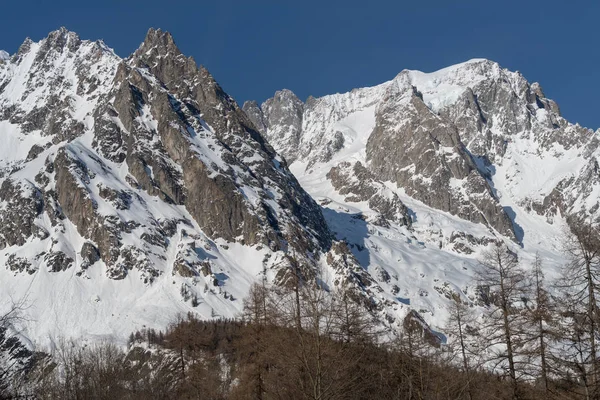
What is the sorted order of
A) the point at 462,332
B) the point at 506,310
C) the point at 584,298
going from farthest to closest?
the point at 462,332
the point at 506,310
the point at 584,298

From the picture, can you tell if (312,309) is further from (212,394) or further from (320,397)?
(212,394)

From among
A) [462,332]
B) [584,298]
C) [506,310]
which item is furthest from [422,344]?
[584,298]

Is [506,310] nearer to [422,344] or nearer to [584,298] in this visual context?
[584,298]

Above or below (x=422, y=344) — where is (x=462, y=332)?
above

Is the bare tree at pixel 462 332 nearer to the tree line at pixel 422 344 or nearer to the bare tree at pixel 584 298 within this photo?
the tree line at pixel 422 344

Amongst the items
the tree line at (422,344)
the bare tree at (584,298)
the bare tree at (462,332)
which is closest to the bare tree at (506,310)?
the tree line at (422,344)

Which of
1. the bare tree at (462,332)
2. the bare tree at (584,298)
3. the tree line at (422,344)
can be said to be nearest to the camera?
the bare tree at (584,298)

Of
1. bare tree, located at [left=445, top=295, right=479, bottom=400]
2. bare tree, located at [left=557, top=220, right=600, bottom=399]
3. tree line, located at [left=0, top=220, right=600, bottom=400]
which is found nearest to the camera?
bare tree, located at [left=557, top=220, right=600, bottom=399]

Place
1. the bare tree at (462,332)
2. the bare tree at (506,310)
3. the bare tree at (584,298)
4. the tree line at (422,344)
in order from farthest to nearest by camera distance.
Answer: the bare tree at (462,332) < the bare tree at (506,310) < the tree line at (422,344) < the bare tree at (584,298)

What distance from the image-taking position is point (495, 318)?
3100 cm

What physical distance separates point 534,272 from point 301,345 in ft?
42.7

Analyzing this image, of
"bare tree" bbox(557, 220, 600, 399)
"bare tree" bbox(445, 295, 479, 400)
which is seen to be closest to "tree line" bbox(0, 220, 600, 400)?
"bare tree" bbox(557, 220, 600, 399)

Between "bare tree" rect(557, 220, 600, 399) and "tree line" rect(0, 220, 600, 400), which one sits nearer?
"bare tree" rect(557, 220, 600, 399)

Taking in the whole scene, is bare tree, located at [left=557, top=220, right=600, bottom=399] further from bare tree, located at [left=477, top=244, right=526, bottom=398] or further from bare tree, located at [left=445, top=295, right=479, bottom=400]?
bare tree, located at [left=445, top=295, right=479, bottom=400]
